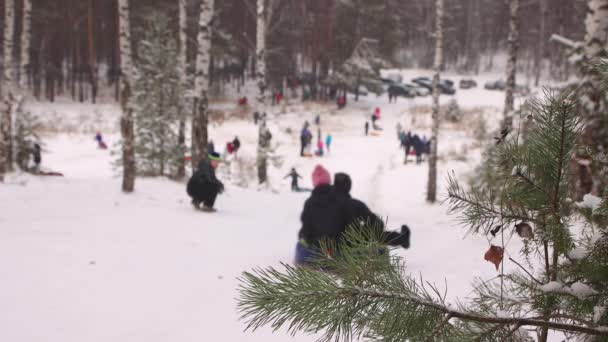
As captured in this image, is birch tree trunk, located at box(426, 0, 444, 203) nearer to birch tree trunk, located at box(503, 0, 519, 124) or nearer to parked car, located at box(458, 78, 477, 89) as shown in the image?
birch tree trunk, located at box(503, 0, 519, 124)

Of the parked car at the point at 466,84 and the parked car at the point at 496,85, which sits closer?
the parked car at the point at 496,85

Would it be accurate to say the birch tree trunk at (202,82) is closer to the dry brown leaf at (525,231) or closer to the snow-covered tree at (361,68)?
the dry brown leaf at (525,231)

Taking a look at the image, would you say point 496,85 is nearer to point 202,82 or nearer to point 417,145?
point 417,145

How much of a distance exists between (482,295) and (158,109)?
13.3 meters

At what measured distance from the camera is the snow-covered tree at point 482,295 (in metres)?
1.25

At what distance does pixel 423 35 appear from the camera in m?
66.4

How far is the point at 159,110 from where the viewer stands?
13797mm

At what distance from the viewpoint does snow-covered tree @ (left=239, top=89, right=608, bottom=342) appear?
125 cm

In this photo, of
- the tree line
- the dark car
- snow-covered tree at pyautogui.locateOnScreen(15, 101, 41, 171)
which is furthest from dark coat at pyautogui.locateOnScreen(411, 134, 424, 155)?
the dark car

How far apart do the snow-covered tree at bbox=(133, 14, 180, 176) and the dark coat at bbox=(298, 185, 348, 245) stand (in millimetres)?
9178

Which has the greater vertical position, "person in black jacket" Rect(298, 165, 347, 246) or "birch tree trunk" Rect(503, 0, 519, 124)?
"birch tree trunk" Rect(503, 0, 519, 124)

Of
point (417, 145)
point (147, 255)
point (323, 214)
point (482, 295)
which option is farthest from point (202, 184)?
point (417, 145)

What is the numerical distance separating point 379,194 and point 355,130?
17334mm

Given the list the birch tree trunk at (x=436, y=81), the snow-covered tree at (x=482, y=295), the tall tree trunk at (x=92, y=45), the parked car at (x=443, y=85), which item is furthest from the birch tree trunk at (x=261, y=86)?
the parked car at (x=443, y=85)
